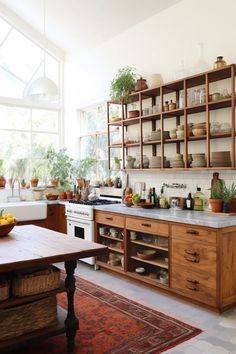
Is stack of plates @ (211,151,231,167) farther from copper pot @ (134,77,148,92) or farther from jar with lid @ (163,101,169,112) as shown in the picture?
copper pot @ (134,77,148,92)

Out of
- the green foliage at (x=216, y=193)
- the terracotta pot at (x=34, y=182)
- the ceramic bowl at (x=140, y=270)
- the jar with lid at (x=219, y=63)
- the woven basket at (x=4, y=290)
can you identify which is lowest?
the ceramic bowl at (x=140, y=270)

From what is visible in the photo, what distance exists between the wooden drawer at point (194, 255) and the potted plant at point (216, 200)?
55 cm

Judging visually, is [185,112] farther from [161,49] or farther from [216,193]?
[161,49]

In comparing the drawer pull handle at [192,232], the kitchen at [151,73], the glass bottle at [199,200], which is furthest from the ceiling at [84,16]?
the drawer pull handle at [192,232]

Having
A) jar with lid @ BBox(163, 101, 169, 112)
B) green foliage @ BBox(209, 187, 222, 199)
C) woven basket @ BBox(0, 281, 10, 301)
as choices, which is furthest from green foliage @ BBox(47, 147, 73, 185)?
woven basket @ BBox(0, 281, 10, 301)

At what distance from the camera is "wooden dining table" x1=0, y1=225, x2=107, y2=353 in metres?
2.36

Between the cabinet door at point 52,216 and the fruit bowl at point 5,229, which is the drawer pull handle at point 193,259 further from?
the cabinet door at point 52,216

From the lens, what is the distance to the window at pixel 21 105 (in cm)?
644

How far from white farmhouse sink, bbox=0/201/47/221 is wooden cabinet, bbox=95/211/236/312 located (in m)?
1.42

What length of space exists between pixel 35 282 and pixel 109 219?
230 cm

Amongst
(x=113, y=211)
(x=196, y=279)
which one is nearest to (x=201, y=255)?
(x=196, y=279)

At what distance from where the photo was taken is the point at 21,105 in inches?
262

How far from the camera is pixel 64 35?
638 centimetres

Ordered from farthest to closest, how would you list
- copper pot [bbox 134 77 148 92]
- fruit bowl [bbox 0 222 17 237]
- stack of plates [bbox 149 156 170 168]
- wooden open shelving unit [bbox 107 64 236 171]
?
1. copper pot [bbox 134 77 148 92]
2. stack of plates [bbox 149 156 170 168]
3. wooden open shelving unit [bbox 107 64 236 171]
4. fruit bowl [bbox 0 222 17 237]
